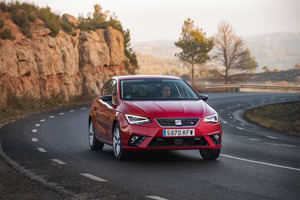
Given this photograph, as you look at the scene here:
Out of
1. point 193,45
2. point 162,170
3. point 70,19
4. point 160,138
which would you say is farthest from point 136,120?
point 193,45

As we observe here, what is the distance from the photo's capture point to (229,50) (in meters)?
72.9

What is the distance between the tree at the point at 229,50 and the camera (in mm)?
72062

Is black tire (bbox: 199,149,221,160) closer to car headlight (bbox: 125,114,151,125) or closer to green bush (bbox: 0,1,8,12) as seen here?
car headlight (bbox: 125,114,151,125)

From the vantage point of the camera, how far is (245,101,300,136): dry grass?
21.0 metres

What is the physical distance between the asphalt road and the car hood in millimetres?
927

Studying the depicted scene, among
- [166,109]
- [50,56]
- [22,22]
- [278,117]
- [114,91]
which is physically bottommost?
[278,117]

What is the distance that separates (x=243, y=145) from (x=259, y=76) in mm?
95627

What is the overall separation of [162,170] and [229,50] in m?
65.5

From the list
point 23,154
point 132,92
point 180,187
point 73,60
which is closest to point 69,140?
point 23,154

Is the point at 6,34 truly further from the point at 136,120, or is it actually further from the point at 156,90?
the point at 136,120

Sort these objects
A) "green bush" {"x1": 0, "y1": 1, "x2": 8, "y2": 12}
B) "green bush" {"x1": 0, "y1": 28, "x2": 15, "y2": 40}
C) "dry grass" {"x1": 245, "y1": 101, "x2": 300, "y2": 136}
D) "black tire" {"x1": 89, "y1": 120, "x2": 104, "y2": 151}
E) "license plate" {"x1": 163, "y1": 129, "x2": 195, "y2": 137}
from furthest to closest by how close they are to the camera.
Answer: "green bush" {"x1": 0, "y1": 1, "x2": 8, "y2": 12} < "green bush" {"x1": 0, "y1": 28, "x2": 15, "y2": 40} < "dry grass" {"x1": 245, "y1": 101, "x2": 300, "y2": 136} < "black tire" {"x1": 89, "y1": 120, "x2": 104, "y2": 151} < "license plate" {"x1": 163, "y1": 129, "x2": 195, "y2": 137}

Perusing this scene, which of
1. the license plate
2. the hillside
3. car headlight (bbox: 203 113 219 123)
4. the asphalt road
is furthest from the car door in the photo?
the hillside

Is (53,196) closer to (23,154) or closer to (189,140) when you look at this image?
(189,140)

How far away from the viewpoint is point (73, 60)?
3888 cm
